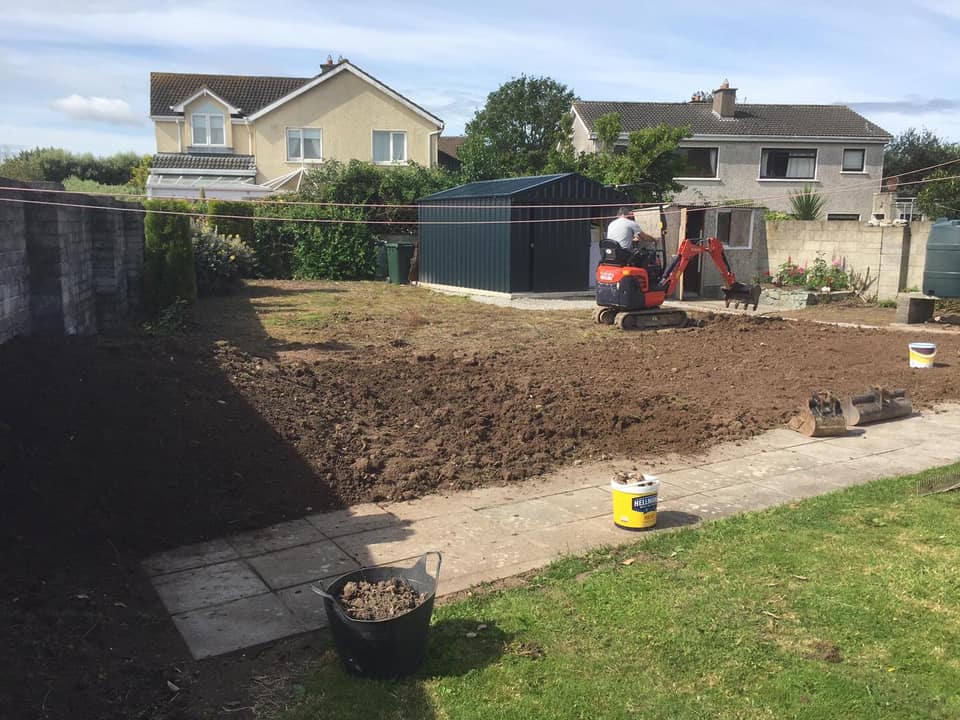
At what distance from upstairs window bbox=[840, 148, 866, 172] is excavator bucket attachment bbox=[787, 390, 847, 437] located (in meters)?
34.9

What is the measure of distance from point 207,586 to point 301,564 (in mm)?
565

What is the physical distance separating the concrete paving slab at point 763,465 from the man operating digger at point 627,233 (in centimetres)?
793

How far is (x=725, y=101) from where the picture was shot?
3906cm

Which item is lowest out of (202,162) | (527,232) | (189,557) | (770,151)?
(189,557)

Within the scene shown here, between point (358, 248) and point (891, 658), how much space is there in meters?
22.5

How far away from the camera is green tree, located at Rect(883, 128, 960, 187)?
→ 4688 cm

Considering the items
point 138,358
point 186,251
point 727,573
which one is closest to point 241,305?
point 186,251

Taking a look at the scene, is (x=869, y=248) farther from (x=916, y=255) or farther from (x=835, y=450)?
(x=835, y=450)

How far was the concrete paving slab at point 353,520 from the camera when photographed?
5.56 m

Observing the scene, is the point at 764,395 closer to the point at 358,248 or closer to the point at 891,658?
the point at 891,658

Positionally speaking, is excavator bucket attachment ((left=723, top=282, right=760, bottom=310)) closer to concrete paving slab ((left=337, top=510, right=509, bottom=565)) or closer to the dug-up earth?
the dug-up earth

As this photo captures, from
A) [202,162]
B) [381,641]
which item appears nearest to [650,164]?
[202,162]

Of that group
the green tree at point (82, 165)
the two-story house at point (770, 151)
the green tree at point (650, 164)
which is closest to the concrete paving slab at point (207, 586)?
the green tree at point (650, 164)

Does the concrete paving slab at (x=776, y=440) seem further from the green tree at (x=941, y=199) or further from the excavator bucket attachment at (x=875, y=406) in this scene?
the green tree at (x=941, y=199)
